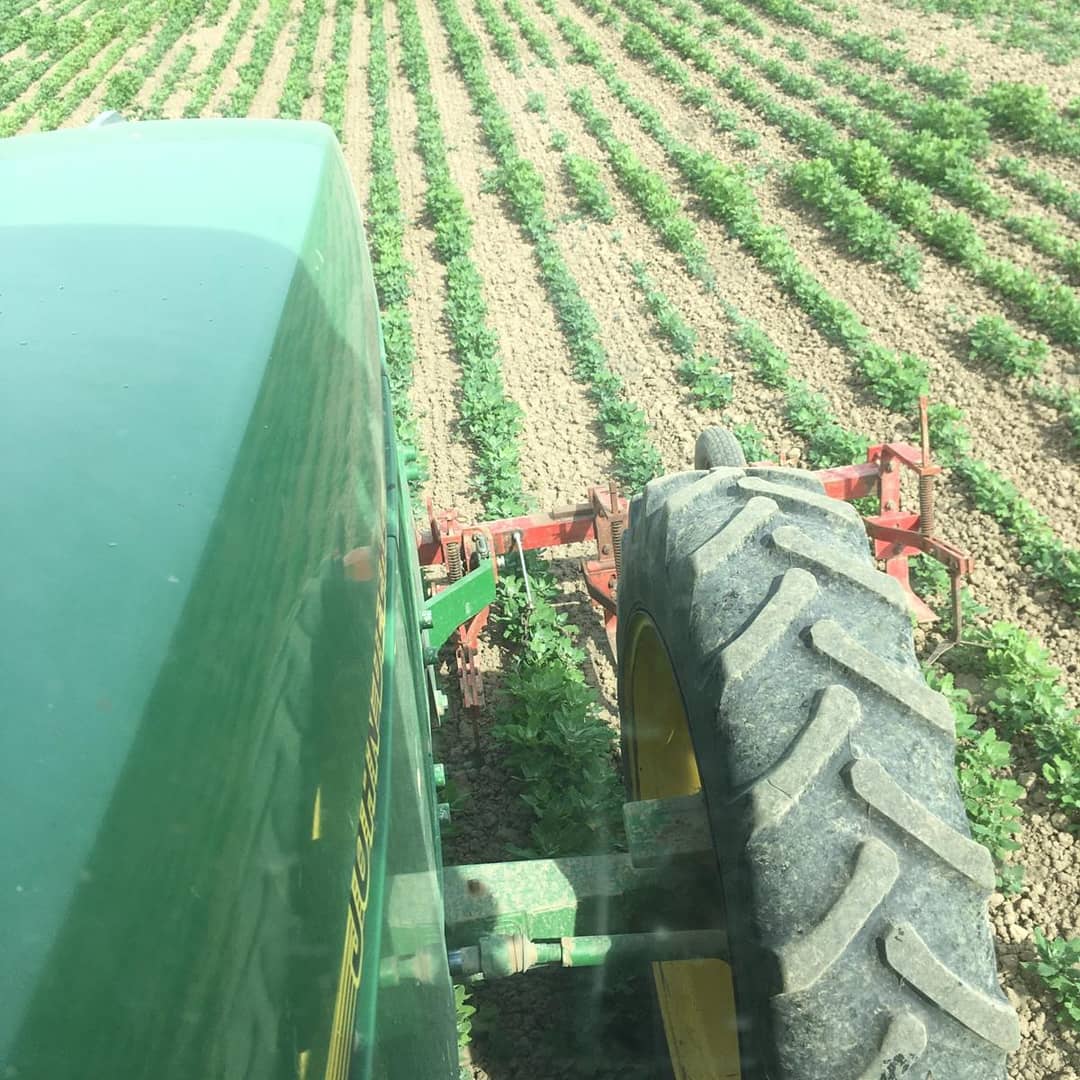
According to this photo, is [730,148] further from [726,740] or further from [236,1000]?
[236,1000]

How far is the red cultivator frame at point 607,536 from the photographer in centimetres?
402

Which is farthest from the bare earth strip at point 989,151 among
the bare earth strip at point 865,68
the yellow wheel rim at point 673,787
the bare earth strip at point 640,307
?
the yellow wheel rim at point 673,787

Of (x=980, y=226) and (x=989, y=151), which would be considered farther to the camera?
(x=989, y=151)

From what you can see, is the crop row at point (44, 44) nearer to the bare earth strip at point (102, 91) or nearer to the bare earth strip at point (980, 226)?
the bare earth strip at point (102, 91)

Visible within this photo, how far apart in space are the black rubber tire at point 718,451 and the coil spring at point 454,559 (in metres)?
1.01

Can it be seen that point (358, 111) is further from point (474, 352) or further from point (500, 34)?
point (474, 352)

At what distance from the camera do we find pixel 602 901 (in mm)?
2111

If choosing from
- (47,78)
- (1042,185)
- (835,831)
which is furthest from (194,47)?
(835,831)

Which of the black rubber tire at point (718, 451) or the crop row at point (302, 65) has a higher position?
the black rubber tire at point (718, 451)

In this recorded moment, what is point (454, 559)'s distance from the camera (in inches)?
161

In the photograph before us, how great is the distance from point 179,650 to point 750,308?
7286mm

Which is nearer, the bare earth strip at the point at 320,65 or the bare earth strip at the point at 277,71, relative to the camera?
the bare earth strip at the point at 320,65

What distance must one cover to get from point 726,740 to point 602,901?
1.76 feet

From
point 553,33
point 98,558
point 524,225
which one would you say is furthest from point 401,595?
point 553,33
